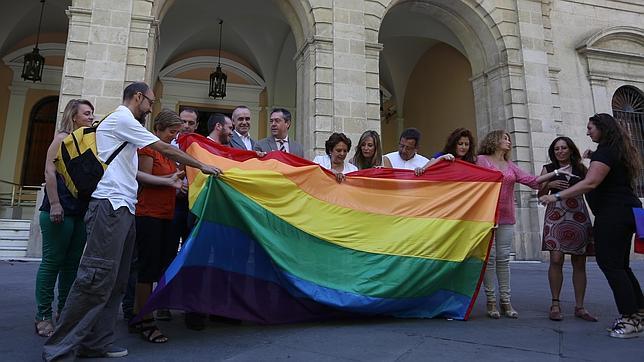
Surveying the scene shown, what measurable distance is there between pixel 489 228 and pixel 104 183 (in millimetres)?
2966

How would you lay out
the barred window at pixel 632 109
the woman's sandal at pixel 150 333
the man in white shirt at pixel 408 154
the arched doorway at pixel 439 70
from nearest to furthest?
the woman's sandal at pixel 150 333, the man in white shirt at pixel 408 154, the arched doorway at pixel 439 70, the barred window at pixel 632 109

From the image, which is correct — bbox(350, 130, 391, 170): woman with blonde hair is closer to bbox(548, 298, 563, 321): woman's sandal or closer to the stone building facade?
bbox(548, 298, 563, 321): woman's sandal

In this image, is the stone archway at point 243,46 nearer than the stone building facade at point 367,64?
No

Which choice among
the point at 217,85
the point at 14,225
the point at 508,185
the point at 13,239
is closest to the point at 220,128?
the point at 508,185

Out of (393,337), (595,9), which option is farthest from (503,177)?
(595,9)

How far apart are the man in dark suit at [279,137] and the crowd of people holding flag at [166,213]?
0.01 m

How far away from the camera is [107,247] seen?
238 cm

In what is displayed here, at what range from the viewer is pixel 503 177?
3830mm

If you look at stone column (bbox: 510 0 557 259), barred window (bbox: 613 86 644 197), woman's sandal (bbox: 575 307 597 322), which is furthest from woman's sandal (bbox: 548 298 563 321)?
barred window (bbox: 613 86 644 197)

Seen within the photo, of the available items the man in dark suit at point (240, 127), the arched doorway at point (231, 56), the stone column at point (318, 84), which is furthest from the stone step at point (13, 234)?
the man in dark suit at point (240, 127)

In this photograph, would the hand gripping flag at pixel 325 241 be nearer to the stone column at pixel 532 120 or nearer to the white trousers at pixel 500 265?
the white trousers at pixel 500 265

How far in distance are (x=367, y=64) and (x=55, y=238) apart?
7010 mm

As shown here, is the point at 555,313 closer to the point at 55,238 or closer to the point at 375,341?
Result: the point at 375,341

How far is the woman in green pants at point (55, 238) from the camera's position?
2.89 m
